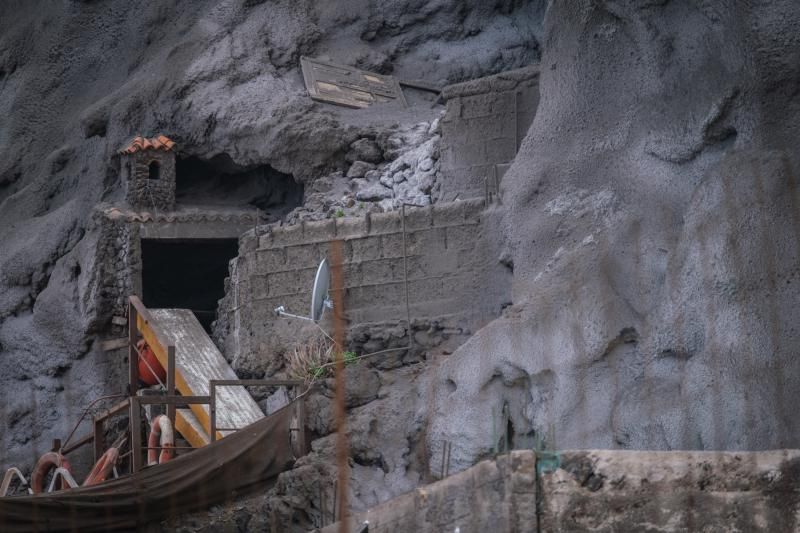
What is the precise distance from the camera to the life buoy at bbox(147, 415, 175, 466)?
1401 cm

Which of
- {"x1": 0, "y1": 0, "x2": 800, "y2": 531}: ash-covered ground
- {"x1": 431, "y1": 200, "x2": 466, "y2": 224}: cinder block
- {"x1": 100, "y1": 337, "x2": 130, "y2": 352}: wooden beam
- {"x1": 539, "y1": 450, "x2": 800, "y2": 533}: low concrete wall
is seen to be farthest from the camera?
{"x1": 100, "y1": 337, "x2": 130, "y2": 352}: wooden beam

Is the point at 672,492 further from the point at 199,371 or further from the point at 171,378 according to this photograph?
the point at 199,371

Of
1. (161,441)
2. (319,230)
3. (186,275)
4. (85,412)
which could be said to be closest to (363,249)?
(319,230)

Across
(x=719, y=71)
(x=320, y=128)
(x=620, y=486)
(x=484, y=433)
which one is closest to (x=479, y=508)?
(x=620, y=486)

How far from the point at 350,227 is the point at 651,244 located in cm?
377

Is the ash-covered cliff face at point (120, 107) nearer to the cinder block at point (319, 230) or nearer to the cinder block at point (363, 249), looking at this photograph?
the cinder block at point (319, 230)

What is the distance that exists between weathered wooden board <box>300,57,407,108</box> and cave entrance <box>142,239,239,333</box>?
2.21m

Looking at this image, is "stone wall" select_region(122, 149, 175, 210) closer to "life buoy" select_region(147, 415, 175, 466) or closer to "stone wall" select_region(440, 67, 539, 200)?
"stone wall" select_region(440, 67, 539, 200)

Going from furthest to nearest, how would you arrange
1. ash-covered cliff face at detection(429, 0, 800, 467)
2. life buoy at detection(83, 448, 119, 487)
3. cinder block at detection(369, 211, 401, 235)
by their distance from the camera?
cinder block at detection(369, 211, 401, 235), life buoy at detection(83, 448, 119, 487), ash-covered cliff face at detection(429, 0, 800, 467)

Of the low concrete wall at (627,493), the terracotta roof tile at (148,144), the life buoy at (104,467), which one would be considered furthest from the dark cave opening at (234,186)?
the low concrete wall at (627,493)

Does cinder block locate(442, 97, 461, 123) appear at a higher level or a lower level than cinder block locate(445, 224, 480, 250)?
higher

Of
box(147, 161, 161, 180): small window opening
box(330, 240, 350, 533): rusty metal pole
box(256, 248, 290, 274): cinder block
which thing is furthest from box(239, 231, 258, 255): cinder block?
box(147, 161, 161, 180): small window opening

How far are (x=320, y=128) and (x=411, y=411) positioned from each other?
16.4ft

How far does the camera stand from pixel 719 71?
41.0 ft
